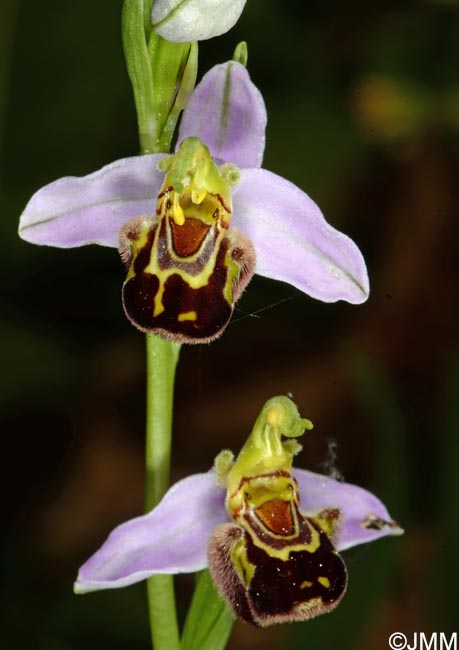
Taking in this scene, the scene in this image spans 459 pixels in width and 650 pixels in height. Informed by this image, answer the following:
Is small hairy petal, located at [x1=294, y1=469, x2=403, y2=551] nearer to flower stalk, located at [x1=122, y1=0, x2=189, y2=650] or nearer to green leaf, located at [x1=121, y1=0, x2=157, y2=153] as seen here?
flower stalk, located at [x1=122, y1=0, x2=189, y2=650]

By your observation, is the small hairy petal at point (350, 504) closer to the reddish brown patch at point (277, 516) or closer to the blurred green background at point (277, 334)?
the reddish brown patch at point (277, 516)

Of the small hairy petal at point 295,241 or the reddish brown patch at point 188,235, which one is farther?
the small hairy petal at point 295,241

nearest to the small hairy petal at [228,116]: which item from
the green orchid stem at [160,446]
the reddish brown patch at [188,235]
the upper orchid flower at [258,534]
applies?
the reddish brown patch at [188,235]

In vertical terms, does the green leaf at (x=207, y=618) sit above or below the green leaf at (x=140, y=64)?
below

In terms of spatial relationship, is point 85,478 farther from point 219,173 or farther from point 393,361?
point 219,173

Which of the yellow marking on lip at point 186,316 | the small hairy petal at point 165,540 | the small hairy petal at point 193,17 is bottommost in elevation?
the small hairy petal at point 165,540

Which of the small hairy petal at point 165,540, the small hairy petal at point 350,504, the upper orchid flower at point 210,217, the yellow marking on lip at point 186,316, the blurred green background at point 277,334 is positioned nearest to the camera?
the yellow marking on lip at point 186,316

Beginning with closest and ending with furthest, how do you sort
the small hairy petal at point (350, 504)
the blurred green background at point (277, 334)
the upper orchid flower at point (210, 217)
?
1. the upper orchid flower at point (210, 217)
2. the small hairy petal at point (350, 504)
3. the blurred green background at point (277, 334)

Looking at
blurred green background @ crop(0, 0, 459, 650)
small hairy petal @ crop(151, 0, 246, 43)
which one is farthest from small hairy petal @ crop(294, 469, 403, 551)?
small hairy petal @ crop(151, 0, 246, 43)
